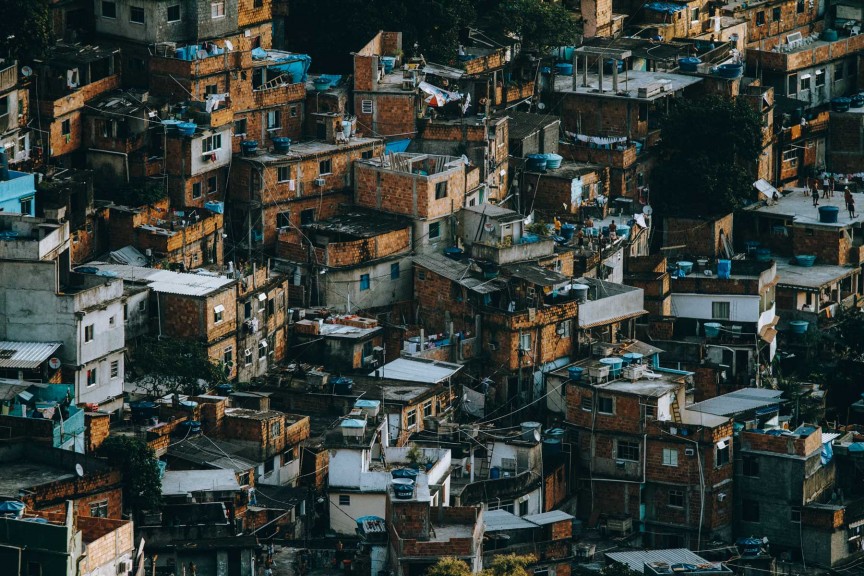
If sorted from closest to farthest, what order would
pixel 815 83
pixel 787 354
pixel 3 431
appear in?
pixel 3 431 < pixel 787 354 < pixel 815 83

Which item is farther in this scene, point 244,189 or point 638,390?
point 244,189

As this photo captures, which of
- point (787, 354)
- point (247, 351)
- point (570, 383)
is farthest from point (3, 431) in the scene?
point (787, 354)

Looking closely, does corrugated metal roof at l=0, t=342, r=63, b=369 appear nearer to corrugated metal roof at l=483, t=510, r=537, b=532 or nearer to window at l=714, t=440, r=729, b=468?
corrugated metal roof at l=483, t=510, r=537, b=532

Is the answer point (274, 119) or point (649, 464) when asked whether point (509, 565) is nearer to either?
point (649, 464)

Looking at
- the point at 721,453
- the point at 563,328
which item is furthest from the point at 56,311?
the point at 721,453

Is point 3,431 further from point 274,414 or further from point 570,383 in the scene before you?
point 570,383

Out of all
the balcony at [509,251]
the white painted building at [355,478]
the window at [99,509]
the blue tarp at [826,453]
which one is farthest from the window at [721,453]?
the window at [99,509]

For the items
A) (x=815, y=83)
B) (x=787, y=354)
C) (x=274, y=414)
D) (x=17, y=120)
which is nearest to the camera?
(x=274, y=414)

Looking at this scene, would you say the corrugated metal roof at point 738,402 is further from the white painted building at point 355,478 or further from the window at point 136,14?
the window at point 136,14
